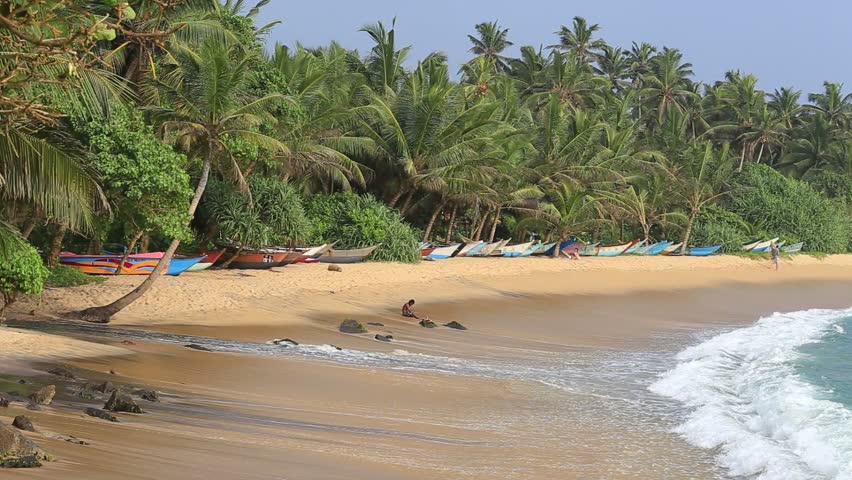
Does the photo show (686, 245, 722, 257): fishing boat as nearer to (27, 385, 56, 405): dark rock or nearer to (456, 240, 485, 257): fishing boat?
(456, 240, 485, 257): fishing boat

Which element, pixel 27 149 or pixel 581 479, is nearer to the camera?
pixel 581 479

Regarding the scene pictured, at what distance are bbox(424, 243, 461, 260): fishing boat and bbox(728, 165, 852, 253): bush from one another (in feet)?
83.9

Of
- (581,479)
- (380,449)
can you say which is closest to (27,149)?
(380,449)

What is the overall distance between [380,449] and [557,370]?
631cm

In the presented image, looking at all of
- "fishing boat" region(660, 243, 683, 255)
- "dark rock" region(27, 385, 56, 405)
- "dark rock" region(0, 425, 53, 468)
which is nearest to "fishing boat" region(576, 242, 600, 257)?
"fishing boat" region(660, 243, 683, 255)

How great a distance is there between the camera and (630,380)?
13.2 metres

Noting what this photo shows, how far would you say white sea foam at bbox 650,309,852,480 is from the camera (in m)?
8.71

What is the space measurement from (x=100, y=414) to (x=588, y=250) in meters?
31.3

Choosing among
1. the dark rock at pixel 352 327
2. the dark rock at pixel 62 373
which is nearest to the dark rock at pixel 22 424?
the dark rock at pixel 62 373

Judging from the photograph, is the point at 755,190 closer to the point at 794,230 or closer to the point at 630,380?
the point at 794,230

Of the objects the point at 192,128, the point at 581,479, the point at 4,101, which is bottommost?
the point at 581,479

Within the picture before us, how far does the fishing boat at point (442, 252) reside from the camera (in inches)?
1148

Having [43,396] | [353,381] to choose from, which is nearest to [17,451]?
[43,396]

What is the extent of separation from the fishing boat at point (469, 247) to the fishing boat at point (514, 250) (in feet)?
5.55
